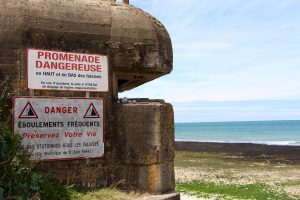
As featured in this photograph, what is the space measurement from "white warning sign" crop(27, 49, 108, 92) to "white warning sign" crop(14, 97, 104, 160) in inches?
6.9

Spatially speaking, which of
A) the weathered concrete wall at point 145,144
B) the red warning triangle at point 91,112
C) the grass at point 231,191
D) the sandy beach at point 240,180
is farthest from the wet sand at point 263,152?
the red warning triangle at point 91,112

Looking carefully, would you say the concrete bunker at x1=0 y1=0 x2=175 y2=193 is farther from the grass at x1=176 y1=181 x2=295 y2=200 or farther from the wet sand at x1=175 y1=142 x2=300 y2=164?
the wet sand at x1=175 y1=142 x2=300 y2=164

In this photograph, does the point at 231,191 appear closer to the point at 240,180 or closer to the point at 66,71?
the point at 240,180

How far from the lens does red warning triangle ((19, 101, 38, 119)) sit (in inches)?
204

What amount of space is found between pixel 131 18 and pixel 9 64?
69.7 inches

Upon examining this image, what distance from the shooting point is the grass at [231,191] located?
51.8ft

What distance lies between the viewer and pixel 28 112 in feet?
17.1

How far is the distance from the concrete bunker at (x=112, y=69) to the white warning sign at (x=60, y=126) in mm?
87

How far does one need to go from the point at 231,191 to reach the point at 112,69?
40.5 ft

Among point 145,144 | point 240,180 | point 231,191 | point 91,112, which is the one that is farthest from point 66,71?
point 240,180

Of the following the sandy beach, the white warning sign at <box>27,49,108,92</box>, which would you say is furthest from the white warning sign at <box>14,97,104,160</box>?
the sandy beach

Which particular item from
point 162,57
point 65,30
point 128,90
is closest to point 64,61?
point 65,30

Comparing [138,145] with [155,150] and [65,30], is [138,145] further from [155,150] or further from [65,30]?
[65,30]

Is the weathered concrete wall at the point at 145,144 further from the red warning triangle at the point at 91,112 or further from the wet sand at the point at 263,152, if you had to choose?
the wet sand at the point at 263,152
